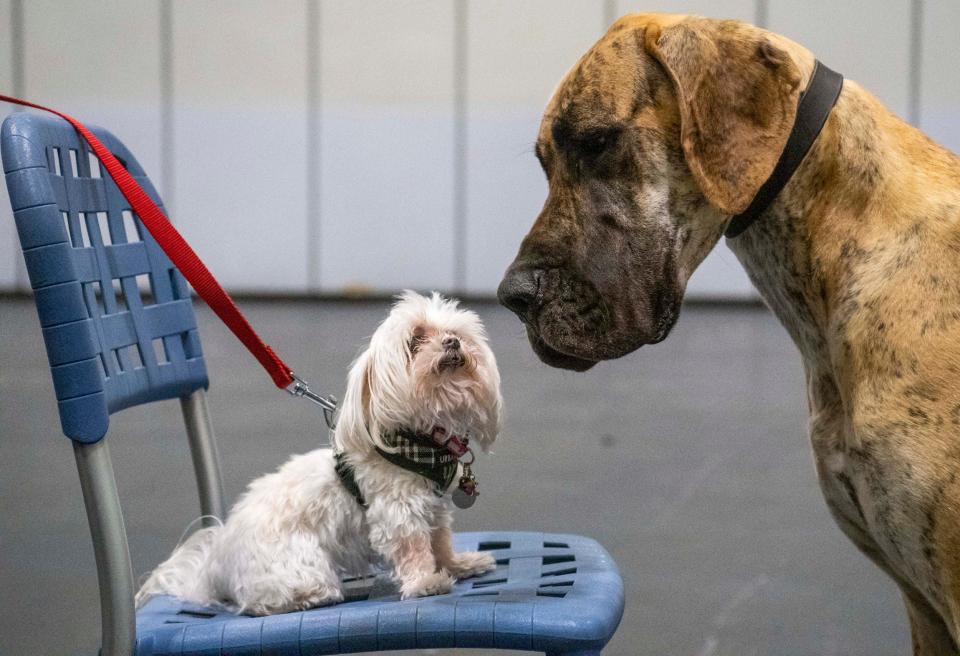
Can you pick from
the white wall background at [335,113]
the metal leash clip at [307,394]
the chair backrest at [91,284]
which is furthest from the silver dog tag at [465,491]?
the white wall background at [335,113]

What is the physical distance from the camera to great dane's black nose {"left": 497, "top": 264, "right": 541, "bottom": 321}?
169 cm

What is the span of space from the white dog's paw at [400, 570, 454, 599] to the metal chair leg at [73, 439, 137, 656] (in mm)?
427

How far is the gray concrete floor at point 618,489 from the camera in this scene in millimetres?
2955

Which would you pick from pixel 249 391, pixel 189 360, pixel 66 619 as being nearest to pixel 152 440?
pixel 249 391

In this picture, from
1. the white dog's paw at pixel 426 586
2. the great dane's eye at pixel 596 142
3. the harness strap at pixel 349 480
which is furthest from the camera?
the harness strap at pixel 349 480

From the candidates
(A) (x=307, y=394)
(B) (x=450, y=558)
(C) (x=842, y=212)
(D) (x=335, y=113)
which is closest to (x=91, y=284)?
(A) (x=307, y=394)

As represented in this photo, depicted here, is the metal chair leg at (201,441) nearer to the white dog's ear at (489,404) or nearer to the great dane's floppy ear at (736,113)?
the white dog's ear at (489,404)

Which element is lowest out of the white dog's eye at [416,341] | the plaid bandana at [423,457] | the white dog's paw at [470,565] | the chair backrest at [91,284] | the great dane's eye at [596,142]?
the white dog's paw at [470,565]

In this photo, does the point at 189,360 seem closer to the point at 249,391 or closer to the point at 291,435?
the point at 291,435

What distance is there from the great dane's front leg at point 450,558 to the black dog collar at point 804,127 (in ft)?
2.43

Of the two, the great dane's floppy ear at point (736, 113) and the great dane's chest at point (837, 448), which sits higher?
the great dane's floppy ear at point (736, 113)

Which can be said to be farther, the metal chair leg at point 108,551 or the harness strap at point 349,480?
the harness strap at point 349,480

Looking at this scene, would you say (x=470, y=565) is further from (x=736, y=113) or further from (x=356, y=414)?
(x=736, y=113)

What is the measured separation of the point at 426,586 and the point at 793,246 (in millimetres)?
775
